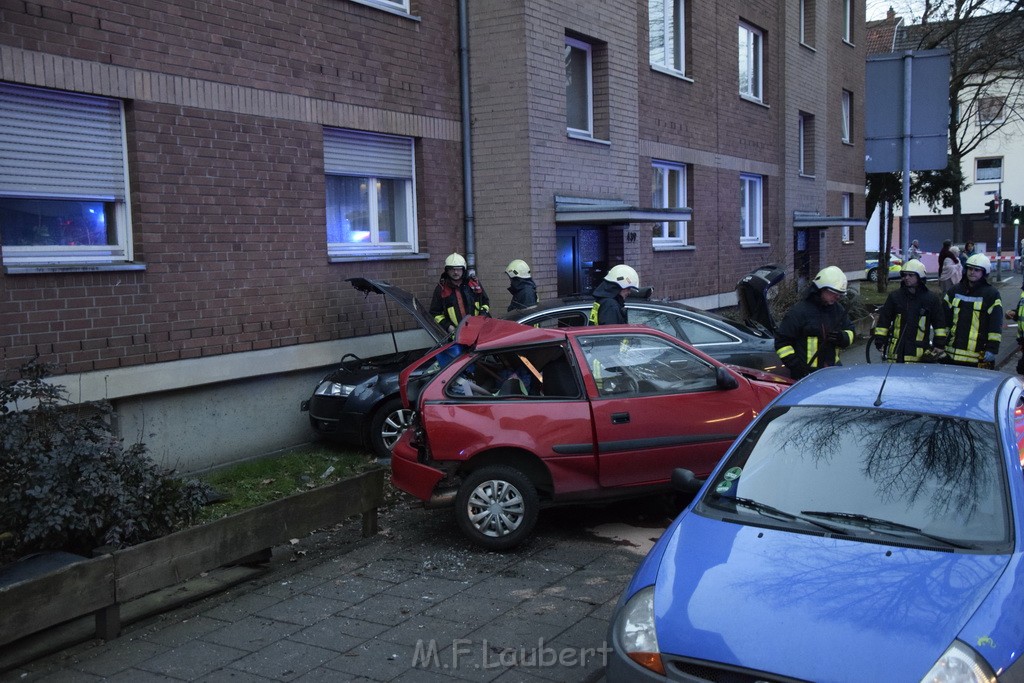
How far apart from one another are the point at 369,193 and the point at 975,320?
6.76 m

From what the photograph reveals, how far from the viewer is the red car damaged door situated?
6.86 m

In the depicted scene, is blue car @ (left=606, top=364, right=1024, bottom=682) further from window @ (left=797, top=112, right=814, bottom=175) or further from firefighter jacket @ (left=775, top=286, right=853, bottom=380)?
window @ (left=797, top=112, right=814, bottom=175)

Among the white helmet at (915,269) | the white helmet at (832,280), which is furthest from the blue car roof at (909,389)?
the white helmet at (915,269)

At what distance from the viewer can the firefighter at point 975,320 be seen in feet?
30.1

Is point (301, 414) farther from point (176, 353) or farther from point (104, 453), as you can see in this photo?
point (104, 453)

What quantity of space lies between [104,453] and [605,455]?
132 inches

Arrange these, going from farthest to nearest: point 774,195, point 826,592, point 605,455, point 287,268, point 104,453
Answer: point 774,195 → point 287,268 → point 605,455 → point 104,453 → point 826,592

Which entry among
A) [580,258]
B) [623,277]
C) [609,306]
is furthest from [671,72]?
[609,306]

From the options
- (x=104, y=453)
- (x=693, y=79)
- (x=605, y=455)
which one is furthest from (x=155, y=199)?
(x=693, y=79)

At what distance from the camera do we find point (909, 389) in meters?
4.76

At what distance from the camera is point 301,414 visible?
10.2 m

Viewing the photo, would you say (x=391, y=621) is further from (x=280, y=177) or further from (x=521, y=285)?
(x=521, y=285)

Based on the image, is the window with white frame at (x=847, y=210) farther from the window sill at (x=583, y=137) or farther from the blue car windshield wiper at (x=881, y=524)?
the blue car windshield wiper at (x=881, y=524)

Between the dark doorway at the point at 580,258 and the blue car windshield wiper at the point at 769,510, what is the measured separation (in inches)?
371
